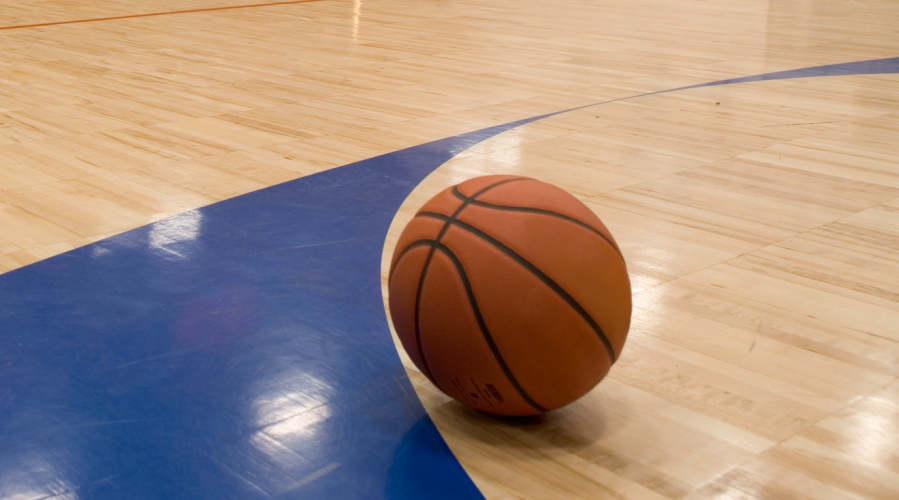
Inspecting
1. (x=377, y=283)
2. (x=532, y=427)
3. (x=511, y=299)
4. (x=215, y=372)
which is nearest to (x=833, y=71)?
(x=377, y=283)

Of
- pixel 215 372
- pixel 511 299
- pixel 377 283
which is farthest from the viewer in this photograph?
pixel 377 283

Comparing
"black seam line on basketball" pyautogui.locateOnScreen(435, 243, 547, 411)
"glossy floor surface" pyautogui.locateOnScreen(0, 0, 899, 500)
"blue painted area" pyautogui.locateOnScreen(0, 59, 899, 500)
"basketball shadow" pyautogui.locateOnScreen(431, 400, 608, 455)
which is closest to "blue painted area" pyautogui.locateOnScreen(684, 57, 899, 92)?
"glossy floor surface" pyautogui.locateOnScreen(0, 0, 899, 500)

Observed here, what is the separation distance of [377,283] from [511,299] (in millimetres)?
1130

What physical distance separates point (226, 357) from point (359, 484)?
75 centimetres

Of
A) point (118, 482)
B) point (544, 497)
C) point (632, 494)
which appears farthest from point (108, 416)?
point (632, 494)

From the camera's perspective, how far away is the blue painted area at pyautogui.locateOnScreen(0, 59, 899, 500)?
1.98 m

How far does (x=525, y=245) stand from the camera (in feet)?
6.56

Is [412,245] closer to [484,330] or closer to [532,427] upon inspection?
→ [484,330]

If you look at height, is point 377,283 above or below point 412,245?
below

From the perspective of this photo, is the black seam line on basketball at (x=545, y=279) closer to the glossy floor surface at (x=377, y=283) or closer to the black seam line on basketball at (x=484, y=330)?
the black seam line on basketball at (x=484, y=330)

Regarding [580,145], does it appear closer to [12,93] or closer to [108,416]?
[108,416]

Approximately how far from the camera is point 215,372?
94.8 inches

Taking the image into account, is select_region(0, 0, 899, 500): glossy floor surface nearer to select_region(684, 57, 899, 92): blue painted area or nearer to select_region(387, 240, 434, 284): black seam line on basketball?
select_region(684, 57, 899, 92): blue painted area

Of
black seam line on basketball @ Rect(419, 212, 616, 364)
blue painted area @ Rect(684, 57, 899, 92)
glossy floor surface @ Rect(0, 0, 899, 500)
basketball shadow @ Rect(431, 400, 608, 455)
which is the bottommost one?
basketball shadow @ Rect(431, 400, 608, 455)
